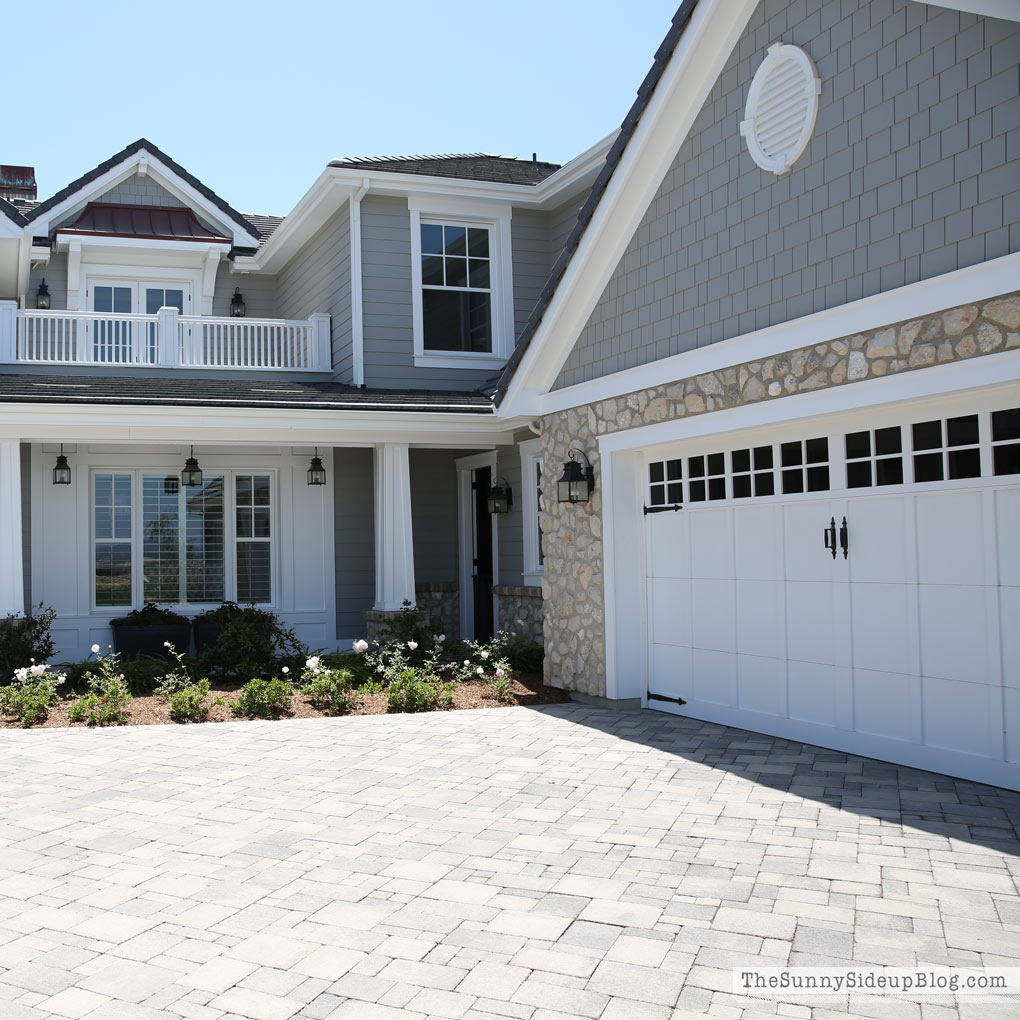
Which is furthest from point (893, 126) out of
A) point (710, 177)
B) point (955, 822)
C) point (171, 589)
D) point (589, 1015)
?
point (171, 589)

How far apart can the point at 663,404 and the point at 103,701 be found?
18.8ft

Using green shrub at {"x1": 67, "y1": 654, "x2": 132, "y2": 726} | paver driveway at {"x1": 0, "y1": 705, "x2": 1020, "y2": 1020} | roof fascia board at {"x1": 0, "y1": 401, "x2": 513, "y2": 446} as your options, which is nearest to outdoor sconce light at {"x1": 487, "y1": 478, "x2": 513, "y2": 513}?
roof fascia board at {"x1": 0, "y1": 401, "x2": 513, "y2": 446}

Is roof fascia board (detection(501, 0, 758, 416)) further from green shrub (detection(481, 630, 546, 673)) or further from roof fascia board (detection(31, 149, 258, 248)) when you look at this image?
roof fascia board (detection(31, 149, 258, 248))

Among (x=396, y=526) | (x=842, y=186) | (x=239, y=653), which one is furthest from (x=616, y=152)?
(x=239, y=653)

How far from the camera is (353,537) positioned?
13.8 metres

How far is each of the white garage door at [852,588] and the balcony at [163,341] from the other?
6811mm

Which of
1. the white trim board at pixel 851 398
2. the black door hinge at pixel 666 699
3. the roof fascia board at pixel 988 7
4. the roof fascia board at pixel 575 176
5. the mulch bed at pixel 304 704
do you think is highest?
the roof fascia board at pixel 575 176

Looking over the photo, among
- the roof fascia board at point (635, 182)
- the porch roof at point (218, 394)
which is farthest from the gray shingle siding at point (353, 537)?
the roof fascia board at point (635, 182)

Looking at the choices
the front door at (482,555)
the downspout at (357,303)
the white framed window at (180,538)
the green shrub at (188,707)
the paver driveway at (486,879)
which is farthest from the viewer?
the front door at (482,555)

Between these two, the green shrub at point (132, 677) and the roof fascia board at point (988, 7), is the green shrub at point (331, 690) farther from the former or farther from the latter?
the roof fascia board at point (988, 7)

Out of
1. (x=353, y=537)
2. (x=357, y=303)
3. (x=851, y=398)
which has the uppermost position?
(x=357, y=303)

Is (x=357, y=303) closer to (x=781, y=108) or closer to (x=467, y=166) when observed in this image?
(x=467, y=166)

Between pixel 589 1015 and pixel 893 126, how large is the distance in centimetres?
520

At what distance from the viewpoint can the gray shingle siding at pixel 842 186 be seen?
5.43 meters
